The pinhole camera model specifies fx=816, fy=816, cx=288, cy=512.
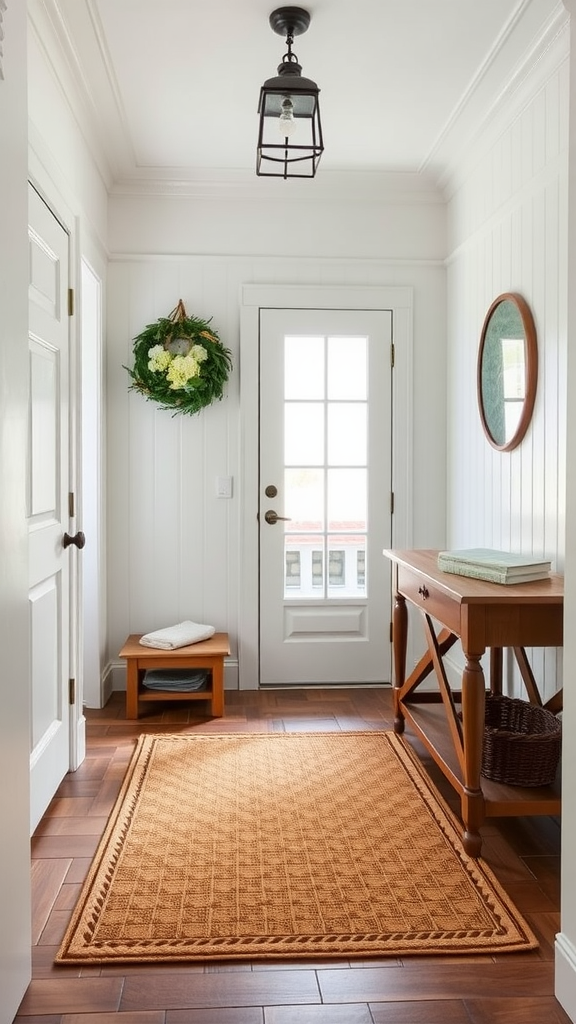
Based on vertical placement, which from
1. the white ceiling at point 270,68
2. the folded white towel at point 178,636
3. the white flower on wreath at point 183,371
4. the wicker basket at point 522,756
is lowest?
the wicker basket at point 522,756

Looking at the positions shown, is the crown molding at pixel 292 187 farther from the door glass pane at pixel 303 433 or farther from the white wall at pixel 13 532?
the white wall at pixel 13 532

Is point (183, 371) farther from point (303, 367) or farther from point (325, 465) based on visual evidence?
point (325, 465)

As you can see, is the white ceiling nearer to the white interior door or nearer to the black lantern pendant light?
the black lantern pendant light

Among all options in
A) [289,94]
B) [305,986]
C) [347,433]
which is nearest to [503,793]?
[305,986]

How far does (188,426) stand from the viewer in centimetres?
430

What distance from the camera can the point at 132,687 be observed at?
12.7ft

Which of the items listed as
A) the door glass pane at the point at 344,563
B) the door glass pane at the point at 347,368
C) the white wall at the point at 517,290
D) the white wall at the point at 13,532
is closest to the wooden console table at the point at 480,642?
the white wall at the point at 517,290

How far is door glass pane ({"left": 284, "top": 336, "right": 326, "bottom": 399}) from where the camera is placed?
432cm

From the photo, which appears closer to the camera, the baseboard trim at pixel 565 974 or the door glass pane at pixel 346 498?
the baseboard trim at pixel 565 974

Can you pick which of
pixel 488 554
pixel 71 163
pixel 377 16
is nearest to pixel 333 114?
pixel 377 16

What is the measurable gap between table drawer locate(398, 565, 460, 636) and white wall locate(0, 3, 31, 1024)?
50.8 inches

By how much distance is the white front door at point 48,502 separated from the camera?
8.57ft

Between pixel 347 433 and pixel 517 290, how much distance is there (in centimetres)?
134

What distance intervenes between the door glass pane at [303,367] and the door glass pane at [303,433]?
0.23 feet
